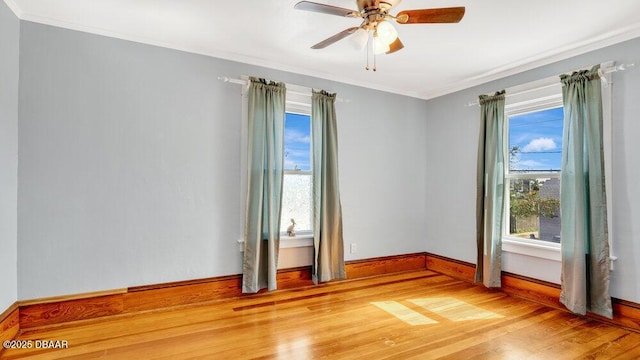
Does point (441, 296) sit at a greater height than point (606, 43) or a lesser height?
lesser

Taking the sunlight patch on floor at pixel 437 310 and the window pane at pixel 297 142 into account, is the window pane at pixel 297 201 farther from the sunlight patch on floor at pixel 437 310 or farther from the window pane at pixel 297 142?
the sunlight patch on floor at pixel 437 310

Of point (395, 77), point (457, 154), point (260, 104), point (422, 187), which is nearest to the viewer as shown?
point (260, 104)

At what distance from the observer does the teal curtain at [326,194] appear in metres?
3.89

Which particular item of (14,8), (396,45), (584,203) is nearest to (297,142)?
(396,45)

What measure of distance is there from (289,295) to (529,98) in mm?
3245

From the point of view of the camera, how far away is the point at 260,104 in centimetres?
360

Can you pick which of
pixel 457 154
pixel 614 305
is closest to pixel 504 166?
pixel 457 154

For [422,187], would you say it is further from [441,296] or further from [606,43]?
[606,43]

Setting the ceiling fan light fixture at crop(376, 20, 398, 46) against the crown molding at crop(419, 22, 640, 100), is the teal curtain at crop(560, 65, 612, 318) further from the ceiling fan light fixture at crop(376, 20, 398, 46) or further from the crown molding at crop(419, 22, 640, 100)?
the ceiling fan light fixture at crop(376, 20, 398, 46)

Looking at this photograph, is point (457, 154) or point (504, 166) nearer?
point (504, 166)

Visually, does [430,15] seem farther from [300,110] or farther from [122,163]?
[122,163]

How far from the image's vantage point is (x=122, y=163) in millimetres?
3070

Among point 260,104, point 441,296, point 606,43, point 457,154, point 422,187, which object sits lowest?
point 441,296

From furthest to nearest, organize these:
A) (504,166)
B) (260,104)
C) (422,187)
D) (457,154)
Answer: (422,187), (457,154), (504,166), (260,104)
